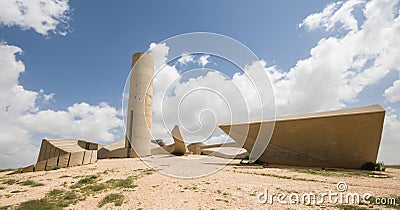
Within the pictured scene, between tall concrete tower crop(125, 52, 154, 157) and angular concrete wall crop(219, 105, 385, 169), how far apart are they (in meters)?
18.3

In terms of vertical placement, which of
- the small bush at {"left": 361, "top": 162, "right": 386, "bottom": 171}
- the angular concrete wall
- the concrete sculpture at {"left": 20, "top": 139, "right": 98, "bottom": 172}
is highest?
the angular concrete wall

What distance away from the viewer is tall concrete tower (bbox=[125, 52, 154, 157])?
1382 inches

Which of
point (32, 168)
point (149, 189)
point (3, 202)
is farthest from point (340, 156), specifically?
point (32, 168)

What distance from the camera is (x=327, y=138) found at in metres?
20.8

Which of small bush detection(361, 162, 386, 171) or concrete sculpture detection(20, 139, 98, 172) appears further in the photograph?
small bush detection(361, 162, 386, 171)

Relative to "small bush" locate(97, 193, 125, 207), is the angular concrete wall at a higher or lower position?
higher

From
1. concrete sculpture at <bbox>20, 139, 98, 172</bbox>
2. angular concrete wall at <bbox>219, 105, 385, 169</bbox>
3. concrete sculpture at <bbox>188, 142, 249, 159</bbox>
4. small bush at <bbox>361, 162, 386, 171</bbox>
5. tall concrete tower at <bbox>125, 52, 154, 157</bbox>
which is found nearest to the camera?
concrete sculpture at <bbox>20, 139, 98, 172</bbox>

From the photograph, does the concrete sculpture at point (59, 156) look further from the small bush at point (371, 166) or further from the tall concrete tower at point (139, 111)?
the small bush at point (371, 166)

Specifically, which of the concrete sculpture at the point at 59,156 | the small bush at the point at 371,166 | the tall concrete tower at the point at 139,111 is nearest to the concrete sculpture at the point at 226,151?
the tall concrete tower at the point at 139,111
